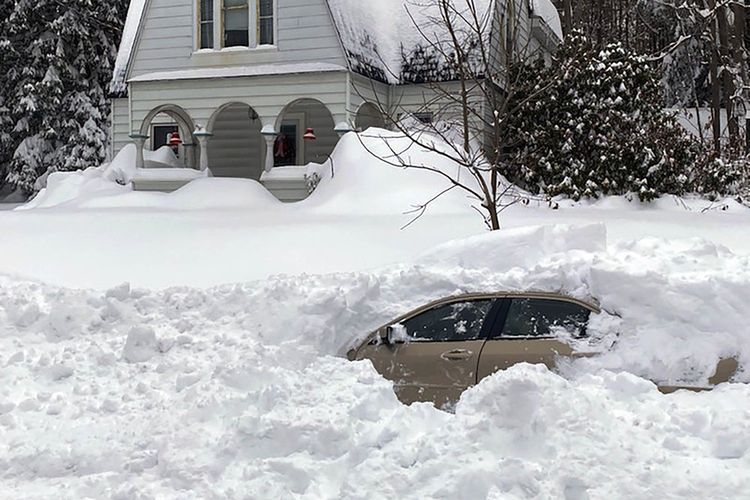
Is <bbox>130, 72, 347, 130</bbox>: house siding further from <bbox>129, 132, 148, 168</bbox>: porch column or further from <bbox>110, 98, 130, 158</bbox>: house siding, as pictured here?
<bbox>110, 98, 130, 158</bbox>: house siding

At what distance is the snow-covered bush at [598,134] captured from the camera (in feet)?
56.7

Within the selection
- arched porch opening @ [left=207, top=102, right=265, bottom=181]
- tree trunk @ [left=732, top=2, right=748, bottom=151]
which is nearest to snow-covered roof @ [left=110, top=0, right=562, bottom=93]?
arched porch opening @ [left=207, top=102, right=265, bottom=181]

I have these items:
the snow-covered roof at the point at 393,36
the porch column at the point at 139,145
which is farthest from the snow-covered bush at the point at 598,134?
the porch column at the point at 139,145

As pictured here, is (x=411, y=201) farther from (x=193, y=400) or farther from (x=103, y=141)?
(x=103, y=141)

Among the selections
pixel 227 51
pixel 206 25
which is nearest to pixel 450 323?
pixel 227 51

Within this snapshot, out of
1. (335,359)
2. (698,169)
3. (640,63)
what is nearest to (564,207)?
(698,169)

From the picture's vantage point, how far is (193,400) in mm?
6164

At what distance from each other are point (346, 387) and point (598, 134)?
44.4ft

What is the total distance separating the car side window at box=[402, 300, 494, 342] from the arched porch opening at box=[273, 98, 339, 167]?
1588 cm

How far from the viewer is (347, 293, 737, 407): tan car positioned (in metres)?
5.98

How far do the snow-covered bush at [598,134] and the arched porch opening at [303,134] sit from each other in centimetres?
574

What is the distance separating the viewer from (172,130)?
2569 cm

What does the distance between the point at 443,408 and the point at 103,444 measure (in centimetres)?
259

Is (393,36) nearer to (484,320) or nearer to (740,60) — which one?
(740,60)
